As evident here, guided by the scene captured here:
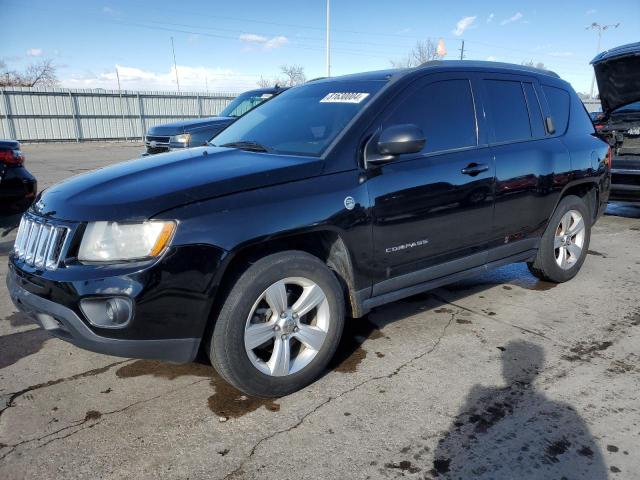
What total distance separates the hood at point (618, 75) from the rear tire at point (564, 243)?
10.5 feet

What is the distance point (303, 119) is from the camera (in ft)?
11.1

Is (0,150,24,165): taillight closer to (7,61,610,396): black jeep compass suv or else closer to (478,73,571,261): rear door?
(7,61,610,396): black jeep compass suv

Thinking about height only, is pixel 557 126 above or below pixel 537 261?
above

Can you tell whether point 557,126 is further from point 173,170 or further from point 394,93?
point 173,170

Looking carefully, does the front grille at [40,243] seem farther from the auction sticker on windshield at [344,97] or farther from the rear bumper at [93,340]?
the auction sticker on windshield at [344,97]

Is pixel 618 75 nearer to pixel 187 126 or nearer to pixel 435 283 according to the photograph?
pixel 435 283

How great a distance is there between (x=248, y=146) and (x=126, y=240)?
4.23 feet

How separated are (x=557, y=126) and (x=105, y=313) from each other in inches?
153

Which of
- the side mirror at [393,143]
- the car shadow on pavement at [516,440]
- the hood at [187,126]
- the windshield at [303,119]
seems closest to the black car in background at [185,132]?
the hood at [187,126]

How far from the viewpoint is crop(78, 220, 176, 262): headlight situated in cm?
226

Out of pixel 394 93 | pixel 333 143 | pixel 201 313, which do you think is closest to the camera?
pixel 201 313

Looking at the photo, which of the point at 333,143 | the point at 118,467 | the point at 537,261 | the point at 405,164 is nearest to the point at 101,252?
the point at 118,467

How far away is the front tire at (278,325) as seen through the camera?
2471mm

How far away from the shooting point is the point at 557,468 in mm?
2170
